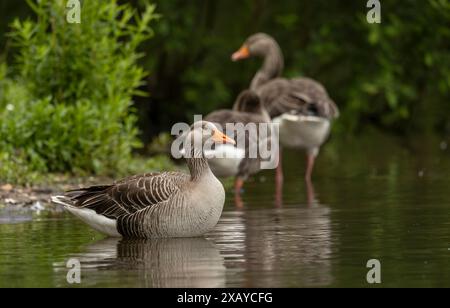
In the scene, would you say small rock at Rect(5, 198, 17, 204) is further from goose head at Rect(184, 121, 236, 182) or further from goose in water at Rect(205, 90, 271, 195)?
goose head at Rect(184, 121, 236, 182)

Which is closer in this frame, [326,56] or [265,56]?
[265,56]

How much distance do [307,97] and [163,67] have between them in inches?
474

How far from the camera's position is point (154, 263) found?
33.0 feet

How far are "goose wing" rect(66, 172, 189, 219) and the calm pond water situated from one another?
14.0 inches

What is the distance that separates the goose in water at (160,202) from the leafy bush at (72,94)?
4392 mm

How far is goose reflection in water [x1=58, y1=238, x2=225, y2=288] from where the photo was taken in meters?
9.07

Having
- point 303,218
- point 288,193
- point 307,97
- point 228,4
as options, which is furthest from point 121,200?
point 228,4

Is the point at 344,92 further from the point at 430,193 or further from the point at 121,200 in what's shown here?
the point at 121,200

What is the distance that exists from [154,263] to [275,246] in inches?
57.9

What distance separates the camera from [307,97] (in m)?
19.0
